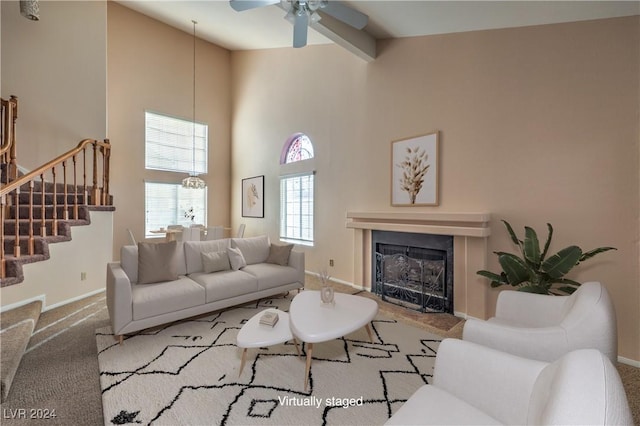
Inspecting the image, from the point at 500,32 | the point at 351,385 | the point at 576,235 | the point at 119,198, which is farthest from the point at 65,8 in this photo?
the point at 576,235


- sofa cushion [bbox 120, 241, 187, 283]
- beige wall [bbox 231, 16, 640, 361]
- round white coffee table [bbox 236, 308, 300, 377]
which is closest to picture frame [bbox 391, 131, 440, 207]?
beige wall [bbox 231, 16, 640, 361]

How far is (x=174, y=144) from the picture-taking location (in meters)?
6.79

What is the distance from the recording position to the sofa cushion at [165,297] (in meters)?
2.82

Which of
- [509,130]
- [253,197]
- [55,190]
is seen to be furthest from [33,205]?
[509,130]

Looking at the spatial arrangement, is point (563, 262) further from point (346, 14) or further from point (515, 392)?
point (346, 14)

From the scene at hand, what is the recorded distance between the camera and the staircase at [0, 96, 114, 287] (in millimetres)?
2686

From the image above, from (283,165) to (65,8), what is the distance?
4111 millimetres

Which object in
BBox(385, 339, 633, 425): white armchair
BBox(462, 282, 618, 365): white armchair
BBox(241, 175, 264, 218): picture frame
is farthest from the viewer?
BBox(241, 175, 264, 218): picture frame

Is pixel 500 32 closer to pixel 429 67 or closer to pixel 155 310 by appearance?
pixel 429 67

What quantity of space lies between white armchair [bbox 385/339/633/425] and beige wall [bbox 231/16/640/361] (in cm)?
215

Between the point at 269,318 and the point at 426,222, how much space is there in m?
2.32

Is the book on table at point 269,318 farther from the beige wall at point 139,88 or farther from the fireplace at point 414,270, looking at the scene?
the beige wall at point 139,88

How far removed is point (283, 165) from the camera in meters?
6.11

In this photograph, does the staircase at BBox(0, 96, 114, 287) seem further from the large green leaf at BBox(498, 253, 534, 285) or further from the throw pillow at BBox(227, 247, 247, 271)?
the large green leaf at BBox(498, 253, 534, 285)
